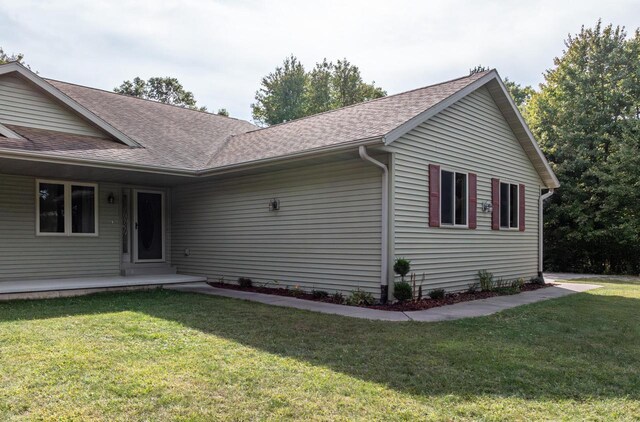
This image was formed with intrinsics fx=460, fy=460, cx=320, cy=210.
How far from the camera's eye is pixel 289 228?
9023 mm

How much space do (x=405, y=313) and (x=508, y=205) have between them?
5.51m

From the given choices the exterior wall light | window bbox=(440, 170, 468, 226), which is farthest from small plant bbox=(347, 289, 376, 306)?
the exterior wall light

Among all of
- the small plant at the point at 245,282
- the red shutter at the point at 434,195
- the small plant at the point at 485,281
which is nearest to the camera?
the red shutter at the point at 434,195

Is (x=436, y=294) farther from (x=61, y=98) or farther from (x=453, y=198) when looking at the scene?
(x=61, y=98)

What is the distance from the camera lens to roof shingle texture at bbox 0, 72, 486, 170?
8.18 metres

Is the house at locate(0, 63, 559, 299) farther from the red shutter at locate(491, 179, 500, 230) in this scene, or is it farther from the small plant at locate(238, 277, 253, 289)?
the small plant at locate(238, 277, 253, 289)

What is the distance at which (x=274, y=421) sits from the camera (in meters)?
2.84

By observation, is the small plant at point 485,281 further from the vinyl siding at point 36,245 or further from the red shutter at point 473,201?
the vinyl siding at point 36,245

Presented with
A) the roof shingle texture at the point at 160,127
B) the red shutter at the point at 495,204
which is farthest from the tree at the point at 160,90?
the red shutter at the point at 495,204

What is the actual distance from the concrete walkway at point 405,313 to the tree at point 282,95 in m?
27.4

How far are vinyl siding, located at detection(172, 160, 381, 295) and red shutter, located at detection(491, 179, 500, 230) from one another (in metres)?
3.83

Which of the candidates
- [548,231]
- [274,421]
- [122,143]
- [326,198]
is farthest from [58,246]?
[548,231]

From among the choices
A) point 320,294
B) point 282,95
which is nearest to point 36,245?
point 320,294

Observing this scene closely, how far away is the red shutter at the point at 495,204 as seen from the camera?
1020 centimetres
